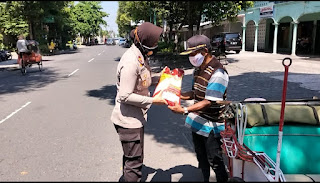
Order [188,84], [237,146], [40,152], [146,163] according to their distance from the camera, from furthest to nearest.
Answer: [188,84] → [40,152] → [146,163] → [237,146]

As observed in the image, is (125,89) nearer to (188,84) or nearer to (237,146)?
(237,146)

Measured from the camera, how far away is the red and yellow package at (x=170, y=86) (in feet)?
8.27

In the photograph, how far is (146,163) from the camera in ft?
12.7

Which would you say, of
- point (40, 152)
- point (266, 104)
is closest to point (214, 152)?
point (266, 104)

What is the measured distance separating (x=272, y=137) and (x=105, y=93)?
22.1 ft

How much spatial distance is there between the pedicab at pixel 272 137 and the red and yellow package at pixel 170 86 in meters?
0.54

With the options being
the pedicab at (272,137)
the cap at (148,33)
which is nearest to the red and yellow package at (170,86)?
the cap at (148,33)

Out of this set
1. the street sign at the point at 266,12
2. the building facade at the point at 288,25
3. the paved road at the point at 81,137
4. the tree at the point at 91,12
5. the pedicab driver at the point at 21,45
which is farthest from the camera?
the street sign at the point at 266,12

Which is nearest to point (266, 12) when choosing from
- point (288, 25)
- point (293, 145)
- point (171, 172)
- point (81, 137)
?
point (288, 25)

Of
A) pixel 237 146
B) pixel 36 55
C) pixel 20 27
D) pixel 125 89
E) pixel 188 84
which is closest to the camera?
pixel 125 89

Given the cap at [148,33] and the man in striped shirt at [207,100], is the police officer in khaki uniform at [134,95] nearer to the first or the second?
the cap at [148,33]

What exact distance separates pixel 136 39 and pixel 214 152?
128cm

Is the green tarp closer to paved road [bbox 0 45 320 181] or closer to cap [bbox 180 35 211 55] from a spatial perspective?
paved road [bbox 0 45 320 181]

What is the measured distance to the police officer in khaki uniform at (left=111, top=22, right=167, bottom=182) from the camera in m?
2.36
